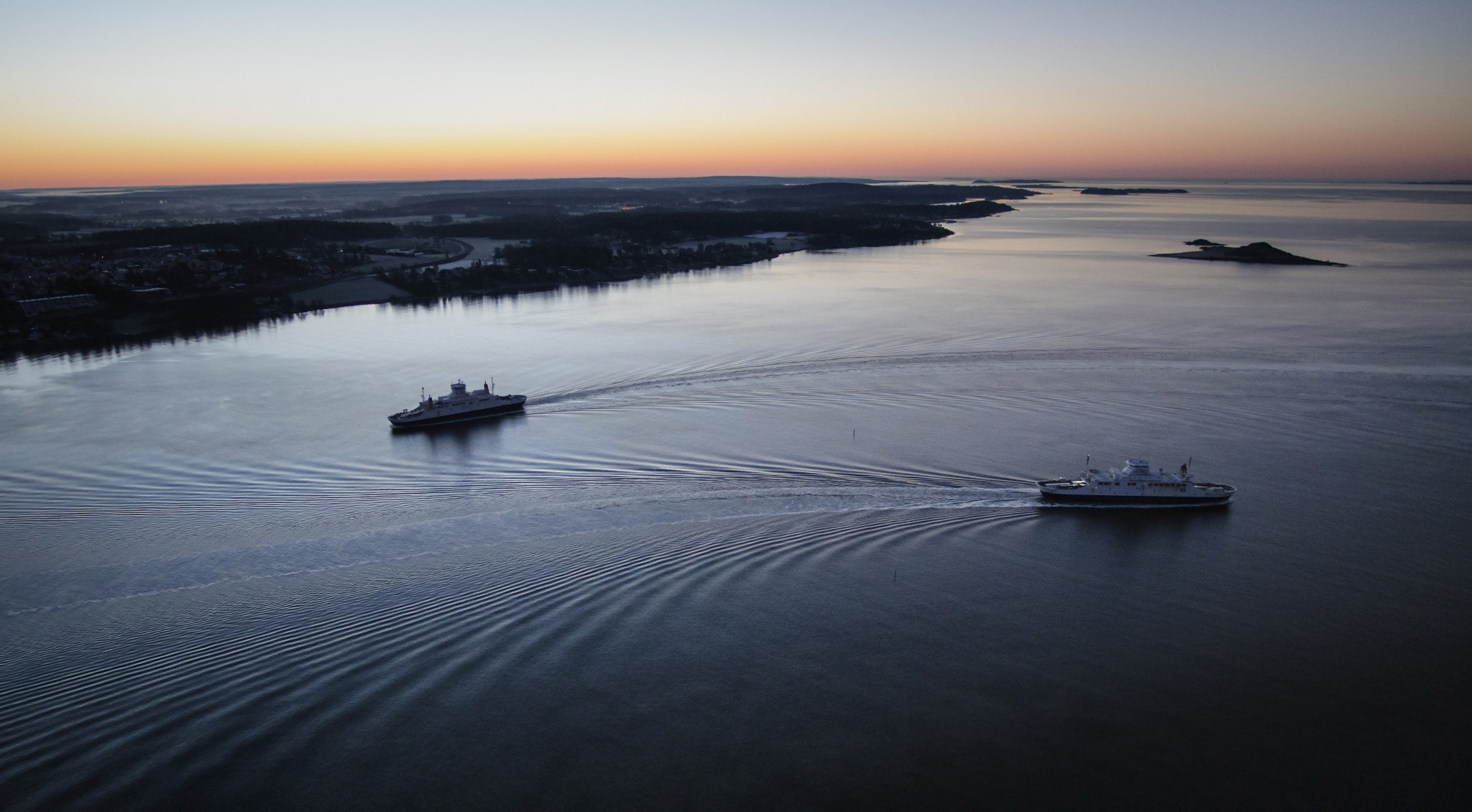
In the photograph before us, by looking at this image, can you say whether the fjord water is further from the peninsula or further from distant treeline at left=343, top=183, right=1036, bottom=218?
distant treeline at left=343, top=183, right=1036, bottom=218

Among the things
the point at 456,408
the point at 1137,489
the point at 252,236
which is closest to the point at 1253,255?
the point at 1137,489

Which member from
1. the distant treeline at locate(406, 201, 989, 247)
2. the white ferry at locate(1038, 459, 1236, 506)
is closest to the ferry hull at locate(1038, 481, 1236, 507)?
the white ferry at locate(1038, 459, 1236, 506)

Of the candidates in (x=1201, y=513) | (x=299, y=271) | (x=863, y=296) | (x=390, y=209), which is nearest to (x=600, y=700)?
(x=1201, y=513)

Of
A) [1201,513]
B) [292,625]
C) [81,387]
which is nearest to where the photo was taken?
[292,625]

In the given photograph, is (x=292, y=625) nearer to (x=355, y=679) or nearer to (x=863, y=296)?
(x=355, y=679)

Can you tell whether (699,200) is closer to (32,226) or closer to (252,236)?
(32,226)

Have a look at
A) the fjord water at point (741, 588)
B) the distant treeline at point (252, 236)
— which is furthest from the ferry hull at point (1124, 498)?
the distant treeline at point (252, 236)
